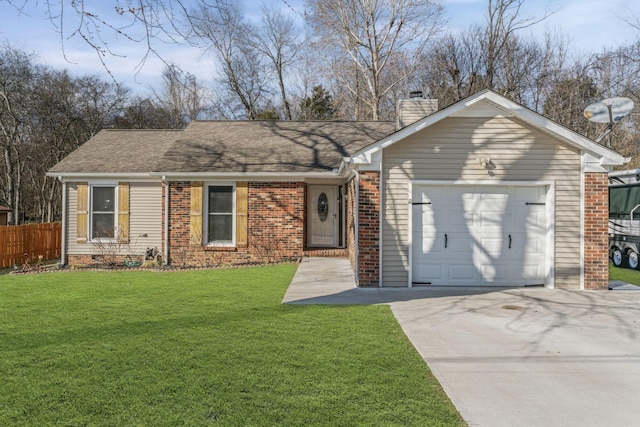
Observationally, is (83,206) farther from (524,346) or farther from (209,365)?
(524,346)

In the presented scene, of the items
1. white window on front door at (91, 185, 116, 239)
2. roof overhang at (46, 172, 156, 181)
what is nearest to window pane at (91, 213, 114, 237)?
white window on front door at (91, 185, 116, 239)

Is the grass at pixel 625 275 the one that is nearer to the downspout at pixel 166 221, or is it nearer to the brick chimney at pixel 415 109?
the brick chimney at pixel 415 109

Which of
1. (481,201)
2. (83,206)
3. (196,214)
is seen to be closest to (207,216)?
(196,214)

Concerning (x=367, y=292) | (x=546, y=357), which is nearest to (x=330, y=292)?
(x=367, y=292)

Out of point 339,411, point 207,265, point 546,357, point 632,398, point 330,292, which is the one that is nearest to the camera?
point 339,411

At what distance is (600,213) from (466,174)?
2864 mm

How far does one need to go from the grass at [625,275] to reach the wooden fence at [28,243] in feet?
59.7

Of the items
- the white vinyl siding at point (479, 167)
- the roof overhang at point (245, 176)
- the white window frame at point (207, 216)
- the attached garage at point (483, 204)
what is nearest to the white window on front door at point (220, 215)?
the white window frame at point (207, 216)

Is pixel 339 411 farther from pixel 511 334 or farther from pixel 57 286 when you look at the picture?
pixel 57 286

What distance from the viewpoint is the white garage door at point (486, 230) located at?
9.66 metres

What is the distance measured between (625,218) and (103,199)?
54.1ft

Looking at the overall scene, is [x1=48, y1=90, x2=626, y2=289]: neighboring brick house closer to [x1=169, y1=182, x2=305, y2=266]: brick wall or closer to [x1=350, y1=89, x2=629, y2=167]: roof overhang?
[x1=350, y1=89, x2=629, y2=167]: roof overhang

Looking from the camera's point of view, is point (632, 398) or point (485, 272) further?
point (485, 272)

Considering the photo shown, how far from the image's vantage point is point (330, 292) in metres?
8.90
